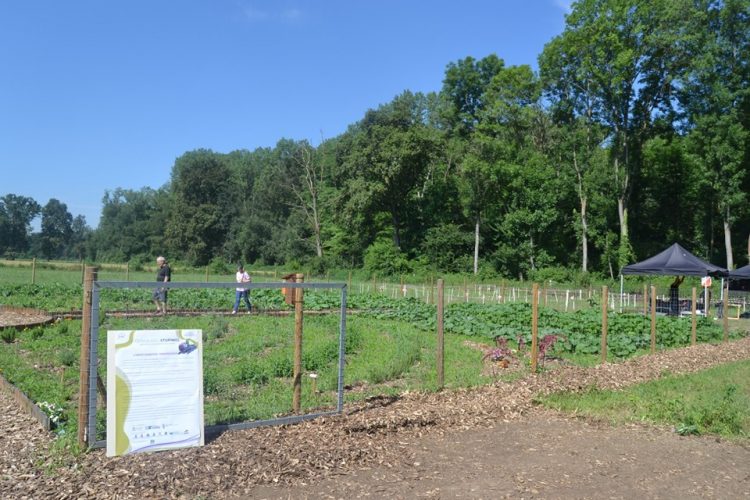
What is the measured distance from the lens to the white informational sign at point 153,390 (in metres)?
5.28

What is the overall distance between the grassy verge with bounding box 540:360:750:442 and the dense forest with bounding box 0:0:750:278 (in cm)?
3911

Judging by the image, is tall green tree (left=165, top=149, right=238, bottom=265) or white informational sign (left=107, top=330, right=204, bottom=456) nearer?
white informational sign (left=107, top=330, right=204, bottom=456)

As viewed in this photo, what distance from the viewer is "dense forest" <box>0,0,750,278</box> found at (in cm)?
4503

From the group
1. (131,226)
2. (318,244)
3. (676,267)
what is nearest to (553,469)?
(676,267)

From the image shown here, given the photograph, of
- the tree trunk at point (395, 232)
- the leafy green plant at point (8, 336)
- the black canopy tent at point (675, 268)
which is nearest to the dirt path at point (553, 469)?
the leafy green plant at point (8, 336)

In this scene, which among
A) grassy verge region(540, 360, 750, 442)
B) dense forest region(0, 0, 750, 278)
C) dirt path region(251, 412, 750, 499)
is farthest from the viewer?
dense forest region(0, 0, 750, 278)

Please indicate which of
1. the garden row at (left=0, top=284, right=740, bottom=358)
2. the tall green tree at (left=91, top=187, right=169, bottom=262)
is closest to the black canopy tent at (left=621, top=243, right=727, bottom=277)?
the garden row at (left=0, top=284, right=740, bottom=358)

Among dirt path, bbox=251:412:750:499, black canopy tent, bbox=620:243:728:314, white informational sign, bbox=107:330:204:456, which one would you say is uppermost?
black canopy tent, bbox=620:243:728:314

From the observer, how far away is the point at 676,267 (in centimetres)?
2427

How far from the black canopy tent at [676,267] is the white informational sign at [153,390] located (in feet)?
73.5

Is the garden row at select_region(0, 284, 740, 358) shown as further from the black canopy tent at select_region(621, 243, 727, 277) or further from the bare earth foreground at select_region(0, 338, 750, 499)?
the bare earth foreground at select_region(0, 338, 750, 499)

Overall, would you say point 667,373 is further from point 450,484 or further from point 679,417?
point 450,484

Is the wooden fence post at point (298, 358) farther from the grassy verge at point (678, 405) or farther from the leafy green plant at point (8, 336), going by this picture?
the leafy green plant at point (8, 336)

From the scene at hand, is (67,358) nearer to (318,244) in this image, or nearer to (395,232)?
(395,232)
